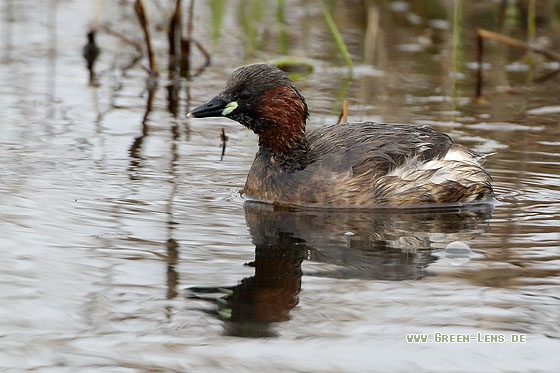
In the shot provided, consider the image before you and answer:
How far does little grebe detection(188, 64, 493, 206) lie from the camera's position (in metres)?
7.12

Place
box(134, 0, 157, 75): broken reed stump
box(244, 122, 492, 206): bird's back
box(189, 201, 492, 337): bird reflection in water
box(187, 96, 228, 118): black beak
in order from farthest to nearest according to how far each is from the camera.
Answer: box(134, 0, 157, 75): broken reed stump
box(187, 96, 228, 118): black beak
box(244, 122, 492, 206): bird's back
box(189, 201, 492, 337): bird reflection in water

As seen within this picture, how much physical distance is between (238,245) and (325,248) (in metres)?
0.49

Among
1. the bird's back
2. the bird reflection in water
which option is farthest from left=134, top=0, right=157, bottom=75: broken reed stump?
the bird reflection in water

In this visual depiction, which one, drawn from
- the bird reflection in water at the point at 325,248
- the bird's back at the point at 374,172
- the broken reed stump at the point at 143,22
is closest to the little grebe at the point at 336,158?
the bird's back at the point at 374,172

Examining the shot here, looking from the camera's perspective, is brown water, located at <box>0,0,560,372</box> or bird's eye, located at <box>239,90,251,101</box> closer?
brown water, located at <box>0,0,560,372</box>

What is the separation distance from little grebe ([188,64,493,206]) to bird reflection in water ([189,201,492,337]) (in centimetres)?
12

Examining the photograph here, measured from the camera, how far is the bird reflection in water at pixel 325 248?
16.2ft

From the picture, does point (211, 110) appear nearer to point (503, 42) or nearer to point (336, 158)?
point (336, 158)

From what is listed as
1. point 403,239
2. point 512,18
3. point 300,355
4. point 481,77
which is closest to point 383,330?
point 300,355

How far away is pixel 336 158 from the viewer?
7156mm

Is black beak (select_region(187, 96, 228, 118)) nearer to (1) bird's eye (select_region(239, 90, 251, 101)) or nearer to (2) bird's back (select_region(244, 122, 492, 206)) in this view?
(1) bird's eye (select_region(239, 90, 251, 101))

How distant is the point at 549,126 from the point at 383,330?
17.9 feet

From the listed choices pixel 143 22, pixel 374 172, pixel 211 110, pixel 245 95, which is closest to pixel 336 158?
pixel 374 172

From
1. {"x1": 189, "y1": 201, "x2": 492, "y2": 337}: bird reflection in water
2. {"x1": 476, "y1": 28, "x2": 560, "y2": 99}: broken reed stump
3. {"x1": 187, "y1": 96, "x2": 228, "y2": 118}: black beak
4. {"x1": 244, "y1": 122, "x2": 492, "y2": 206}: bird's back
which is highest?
{"x1": 476, "y1": 28, "x2": 560, "y2": 99}: broken reed stump
